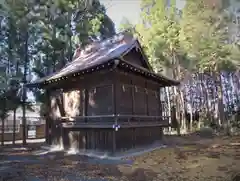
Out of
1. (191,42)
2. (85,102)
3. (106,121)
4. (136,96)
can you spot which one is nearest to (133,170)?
(106,121)

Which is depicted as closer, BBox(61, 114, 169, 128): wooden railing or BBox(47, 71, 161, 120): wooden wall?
BBox(61, 114, 169, 128): wooden railing

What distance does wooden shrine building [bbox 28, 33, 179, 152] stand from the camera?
8.84 m

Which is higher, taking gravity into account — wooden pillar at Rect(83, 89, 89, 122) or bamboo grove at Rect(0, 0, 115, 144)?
bamboo grove at Rect(0, 0, 115, 144)

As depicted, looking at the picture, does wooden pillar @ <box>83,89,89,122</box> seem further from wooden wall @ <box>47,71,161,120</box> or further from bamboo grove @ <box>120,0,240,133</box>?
bamboo grove @ <box>120,0,240,133</box>

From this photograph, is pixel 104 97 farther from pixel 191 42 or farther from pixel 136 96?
pixel 191 42

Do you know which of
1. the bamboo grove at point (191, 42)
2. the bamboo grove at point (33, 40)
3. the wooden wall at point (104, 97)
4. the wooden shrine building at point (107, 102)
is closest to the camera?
the wooden shrine building at point (107, 102)

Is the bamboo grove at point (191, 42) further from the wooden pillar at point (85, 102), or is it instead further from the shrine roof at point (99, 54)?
the wooden pillar at point (85, 102)

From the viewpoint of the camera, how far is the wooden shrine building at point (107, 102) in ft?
29.0

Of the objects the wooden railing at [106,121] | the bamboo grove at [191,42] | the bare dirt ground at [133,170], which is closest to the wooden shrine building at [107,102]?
the wooden railing at [106,121]

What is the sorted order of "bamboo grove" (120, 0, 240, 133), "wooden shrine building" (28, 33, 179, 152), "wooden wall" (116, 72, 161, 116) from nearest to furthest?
1. "wooden shrine building" (28, 33, 179, 152)
2. "wooden wall" (116, 72, 161, 116)
3. "bamboo grove" (120, 0, 240, 133)

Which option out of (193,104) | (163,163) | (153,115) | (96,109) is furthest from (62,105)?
(193,104)

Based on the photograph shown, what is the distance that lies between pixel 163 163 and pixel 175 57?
41.6 ft

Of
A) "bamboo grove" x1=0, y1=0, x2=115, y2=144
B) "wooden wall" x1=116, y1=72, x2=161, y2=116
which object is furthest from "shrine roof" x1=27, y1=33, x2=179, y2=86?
"bamboo grove" x1=0, y1=0, x2=115, y2=144

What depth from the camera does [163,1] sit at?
17750 mm
